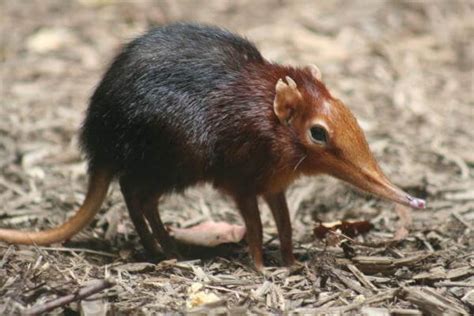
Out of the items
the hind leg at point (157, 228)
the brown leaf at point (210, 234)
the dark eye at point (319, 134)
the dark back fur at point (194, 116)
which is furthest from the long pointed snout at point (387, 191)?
the hind leg at point (157, 228)

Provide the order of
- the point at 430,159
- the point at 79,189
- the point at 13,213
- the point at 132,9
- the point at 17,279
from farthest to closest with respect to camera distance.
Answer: the point at 132,9, the point at 430,159, the point at 79,189, the point at 13,213, the point at 17,279

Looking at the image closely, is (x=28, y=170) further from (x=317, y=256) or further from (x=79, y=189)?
(x=317, y=256)

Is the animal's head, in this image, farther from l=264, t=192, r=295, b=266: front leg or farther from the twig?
the twig

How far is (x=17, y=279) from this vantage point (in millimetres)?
5000

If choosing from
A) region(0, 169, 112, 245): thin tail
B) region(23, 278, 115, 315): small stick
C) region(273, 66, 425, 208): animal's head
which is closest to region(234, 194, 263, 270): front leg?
region(273, 66, 425, 208): animal's head

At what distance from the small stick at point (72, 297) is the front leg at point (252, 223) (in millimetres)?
1242

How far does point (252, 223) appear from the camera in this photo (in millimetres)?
5762

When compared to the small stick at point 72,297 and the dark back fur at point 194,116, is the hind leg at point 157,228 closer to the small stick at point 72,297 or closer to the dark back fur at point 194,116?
the dark back fur at point 194,116

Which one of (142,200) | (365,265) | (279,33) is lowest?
(365,265)

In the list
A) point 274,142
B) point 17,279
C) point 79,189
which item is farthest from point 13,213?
point 274,142

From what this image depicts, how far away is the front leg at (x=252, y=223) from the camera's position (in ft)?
18.9

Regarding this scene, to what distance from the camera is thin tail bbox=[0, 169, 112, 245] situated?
5.86 meters

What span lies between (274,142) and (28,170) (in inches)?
107

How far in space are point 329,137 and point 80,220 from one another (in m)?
1.81
